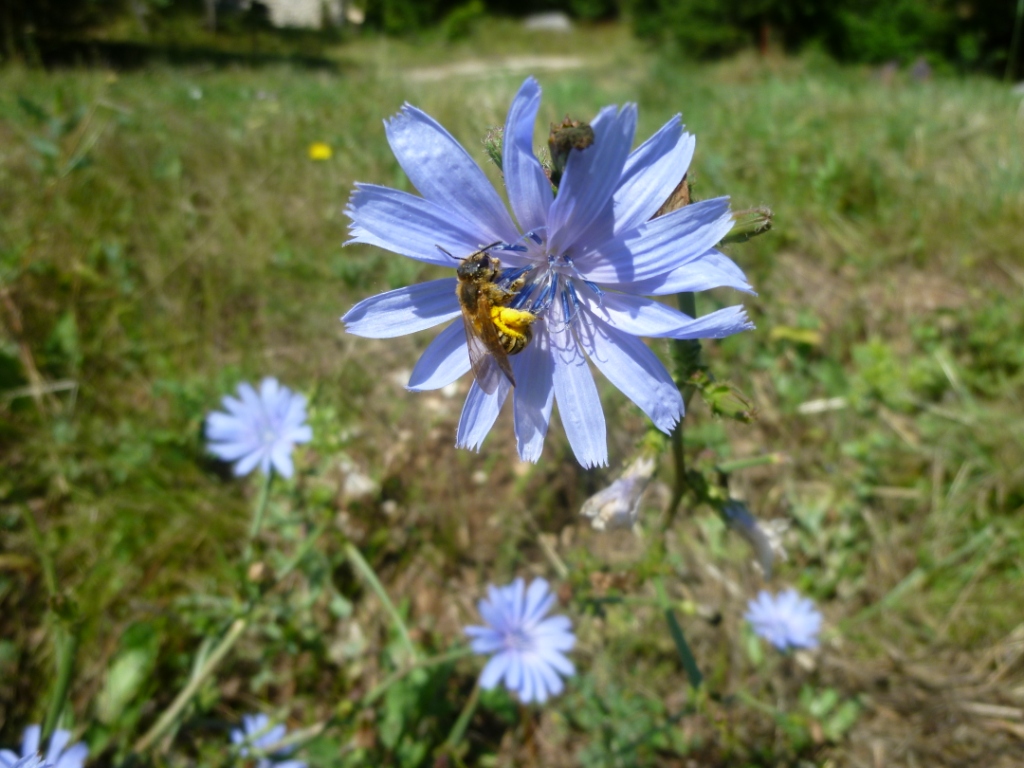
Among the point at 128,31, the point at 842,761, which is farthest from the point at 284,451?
the point at 128,31

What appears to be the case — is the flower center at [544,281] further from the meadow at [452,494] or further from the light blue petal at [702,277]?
the meadow at [452,494]

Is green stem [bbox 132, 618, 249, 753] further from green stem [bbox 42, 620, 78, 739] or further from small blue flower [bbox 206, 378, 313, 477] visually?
small blue flower [bbox 206, 378, 313, 477]

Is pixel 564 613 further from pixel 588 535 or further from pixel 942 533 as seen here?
pixel 942 533

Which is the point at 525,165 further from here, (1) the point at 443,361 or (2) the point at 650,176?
(1) the point at 443,361

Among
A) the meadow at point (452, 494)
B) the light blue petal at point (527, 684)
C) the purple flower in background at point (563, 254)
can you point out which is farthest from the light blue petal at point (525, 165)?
the light blue petal at point (527, 684)

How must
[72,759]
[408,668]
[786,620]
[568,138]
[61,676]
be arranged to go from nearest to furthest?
[568,138], [72,759], [61,676], [408,668], [786,620]

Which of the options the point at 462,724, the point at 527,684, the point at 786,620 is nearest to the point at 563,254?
the point at 527,684
